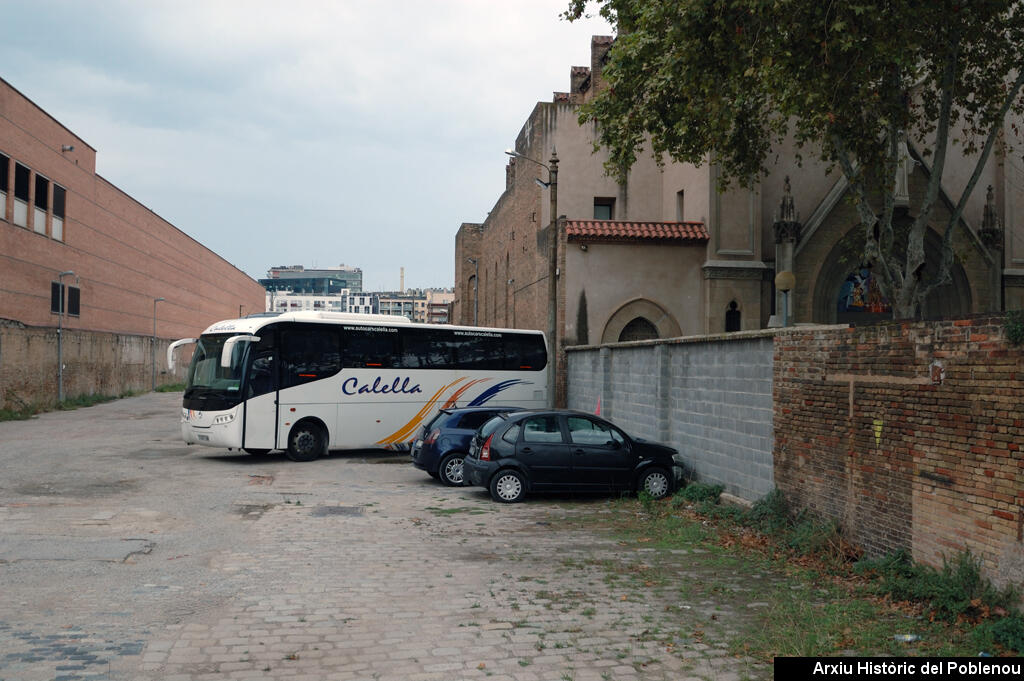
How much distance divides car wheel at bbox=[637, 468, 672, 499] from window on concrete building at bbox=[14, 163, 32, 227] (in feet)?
107

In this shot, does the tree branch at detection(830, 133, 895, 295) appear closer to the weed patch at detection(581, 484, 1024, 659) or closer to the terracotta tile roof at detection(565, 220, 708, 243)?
the weed patch at detection(581, 484, 1024, 659)

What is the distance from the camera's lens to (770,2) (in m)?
12.3

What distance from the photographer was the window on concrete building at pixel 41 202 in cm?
3897

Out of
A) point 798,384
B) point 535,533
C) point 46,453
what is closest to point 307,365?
point 46,453

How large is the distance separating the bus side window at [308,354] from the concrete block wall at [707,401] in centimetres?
676

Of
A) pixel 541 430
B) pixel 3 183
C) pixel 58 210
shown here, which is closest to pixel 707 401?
pixel 541 430

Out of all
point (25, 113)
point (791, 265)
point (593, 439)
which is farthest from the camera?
point (25, 113)

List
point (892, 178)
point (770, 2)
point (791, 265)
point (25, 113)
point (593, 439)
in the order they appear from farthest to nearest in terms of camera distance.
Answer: point (25, 113) < point (791, 265) < point (892, 178) < point (593, 439) < point (770, 2)

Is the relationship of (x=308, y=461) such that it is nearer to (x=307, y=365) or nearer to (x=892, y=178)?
(x=307, y=365)

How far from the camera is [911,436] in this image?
8.88m

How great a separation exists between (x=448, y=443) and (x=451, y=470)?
520mm

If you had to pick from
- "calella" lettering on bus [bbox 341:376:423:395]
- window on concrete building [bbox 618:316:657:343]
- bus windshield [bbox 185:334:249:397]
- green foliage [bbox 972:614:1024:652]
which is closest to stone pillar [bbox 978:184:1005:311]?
window on concrete building [bbox 618:316:657:343]

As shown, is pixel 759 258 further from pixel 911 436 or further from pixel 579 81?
pixel 911 436

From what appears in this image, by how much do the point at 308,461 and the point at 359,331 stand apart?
3.42 m
